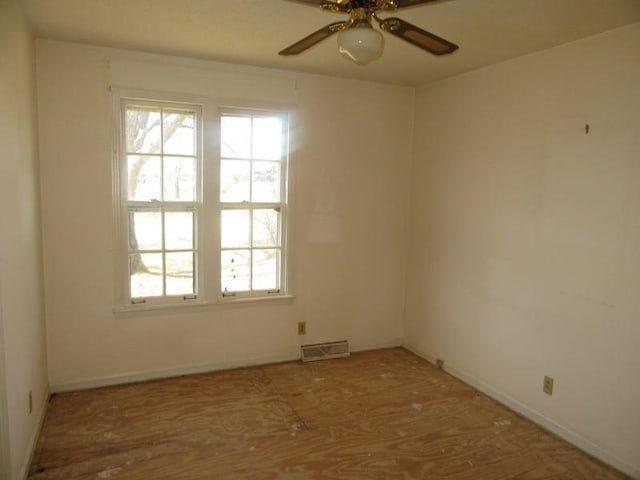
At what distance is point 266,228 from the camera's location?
12.5 ft

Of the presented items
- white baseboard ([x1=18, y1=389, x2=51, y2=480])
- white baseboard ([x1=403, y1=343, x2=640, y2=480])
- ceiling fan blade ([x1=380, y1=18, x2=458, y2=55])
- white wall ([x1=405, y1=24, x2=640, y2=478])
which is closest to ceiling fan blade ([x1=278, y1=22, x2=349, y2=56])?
ceiling fan blade ([x1=380, y1=18, x2=458, y2=55])

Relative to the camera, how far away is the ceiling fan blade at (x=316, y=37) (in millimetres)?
1755

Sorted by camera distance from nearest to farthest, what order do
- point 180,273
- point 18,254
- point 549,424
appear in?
point 18,254, point 549,424, point 180,273

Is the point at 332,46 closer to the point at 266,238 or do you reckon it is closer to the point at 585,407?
the point at 266,238

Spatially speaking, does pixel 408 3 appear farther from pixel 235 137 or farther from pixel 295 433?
pixel 295 433

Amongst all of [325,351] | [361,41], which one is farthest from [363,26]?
[325,351]

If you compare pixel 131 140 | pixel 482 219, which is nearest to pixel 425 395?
pixel 482 219

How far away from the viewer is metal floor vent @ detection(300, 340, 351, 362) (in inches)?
154

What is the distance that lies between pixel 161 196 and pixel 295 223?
3.66 feet

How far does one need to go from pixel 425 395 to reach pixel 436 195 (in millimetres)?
1702

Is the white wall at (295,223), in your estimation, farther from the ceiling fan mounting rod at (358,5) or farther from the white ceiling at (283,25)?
the ceiling fan mounting rod at (358,5)

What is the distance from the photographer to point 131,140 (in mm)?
3295

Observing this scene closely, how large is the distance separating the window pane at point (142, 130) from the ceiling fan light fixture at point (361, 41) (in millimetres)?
2115

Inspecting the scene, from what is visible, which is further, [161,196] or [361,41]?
[161,196]
